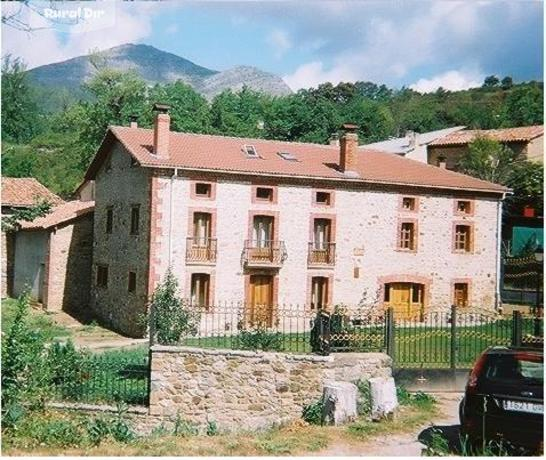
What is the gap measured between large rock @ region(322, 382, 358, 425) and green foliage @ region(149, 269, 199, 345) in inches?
126

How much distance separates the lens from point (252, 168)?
20500 millimetres

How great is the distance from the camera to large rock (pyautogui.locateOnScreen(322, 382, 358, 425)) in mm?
9281

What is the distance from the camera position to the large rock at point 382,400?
9391 millimetres

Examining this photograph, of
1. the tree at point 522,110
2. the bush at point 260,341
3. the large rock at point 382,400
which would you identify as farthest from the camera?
the tree at point 522,110

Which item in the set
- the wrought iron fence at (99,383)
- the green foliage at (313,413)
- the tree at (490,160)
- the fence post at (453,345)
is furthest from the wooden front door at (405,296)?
the wrought iron fence at (99,383)

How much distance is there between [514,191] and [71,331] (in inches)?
625

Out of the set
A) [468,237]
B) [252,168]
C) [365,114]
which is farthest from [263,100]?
[468,237]

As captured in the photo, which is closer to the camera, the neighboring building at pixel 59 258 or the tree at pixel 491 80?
the tree at pixel 491 80

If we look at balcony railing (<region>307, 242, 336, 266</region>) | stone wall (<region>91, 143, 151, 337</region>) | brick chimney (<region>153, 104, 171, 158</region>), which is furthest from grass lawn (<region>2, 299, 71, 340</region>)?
balcony railing (<region>307, 242, 336, 266</region>)

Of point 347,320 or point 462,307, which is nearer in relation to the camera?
point 347,320

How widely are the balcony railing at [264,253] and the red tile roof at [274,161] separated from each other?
229 cm

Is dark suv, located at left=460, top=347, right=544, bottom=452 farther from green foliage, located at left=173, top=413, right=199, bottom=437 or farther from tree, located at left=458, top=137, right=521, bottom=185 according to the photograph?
tree, located at left=458, top=137, right=521, bottom=185

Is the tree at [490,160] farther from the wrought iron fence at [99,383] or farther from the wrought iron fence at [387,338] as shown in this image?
the wrought iron fence at [99,383]

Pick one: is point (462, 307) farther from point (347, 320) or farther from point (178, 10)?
point (178, 10)
